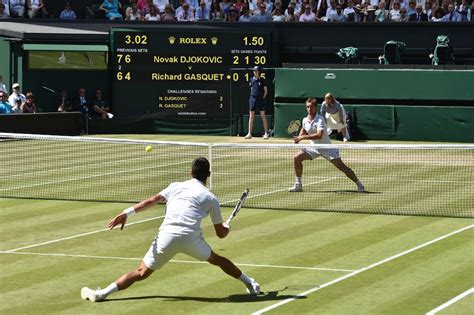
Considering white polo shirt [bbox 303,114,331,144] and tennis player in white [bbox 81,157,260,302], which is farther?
white polo shirt [bbox 303,114,331,144]

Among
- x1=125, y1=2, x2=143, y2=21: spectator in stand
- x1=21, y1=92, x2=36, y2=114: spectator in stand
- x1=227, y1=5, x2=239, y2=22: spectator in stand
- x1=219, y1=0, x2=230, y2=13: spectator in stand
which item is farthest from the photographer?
x1=125, y1=2, x2=143, y2=21: spectator in stand

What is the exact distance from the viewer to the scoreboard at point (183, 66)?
36531mm

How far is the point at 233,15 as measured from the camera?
126 ft

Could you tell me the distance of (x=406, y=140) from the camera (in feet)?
113

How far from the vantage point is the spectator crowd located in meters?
36.8

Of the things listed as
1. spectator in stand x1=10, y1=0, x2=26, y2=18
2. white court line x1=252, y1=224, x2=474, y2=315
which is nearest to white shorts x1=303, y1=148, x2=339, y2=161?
white court line x1=252, y1=224, x2=474, y2=315

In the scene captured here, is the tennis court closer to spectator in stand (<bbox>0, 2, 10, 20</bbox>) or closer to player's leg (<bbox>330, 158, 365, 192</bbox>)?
player's leg (<bbox>330, 158, 365, 192</bbox>)

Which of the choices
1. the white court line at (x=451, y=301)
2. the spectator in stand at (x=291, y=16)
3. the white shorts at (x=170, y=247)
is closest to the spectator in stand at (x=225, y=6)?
the spectator in stand at (x=291, y=16)

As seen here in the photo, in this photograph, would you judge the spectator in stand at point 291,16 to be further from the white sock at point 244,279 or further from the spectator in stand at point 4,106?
the white sock at point 244,279

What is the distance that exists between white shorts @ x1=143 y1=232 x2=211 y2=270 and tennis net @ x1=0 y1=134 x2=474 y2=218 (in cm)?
782

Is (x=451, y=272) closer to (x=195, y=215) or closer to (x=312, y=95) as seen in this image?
(x=195, y=215)

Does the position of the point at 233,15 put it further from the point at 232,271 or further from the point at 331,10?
the point at 232,271

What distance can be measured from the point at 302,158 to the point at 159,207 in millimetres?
3117

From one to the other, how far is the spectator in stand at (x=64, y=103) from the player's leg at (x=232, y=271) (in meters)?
24.9
